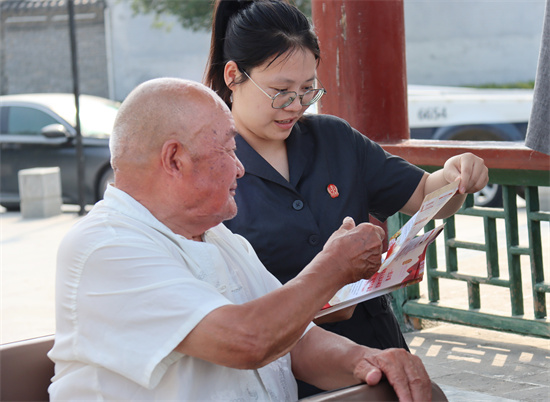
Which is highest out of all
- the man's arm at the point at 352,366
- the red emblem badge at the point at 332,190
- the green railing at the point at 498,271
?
the red emblem badge at the point at 332,190

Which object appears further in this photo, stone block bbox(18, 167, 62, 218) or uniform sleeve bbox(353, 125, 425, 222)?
stone block bbox(18, 167, 62, 218)

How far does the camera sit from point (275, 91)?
2.64m

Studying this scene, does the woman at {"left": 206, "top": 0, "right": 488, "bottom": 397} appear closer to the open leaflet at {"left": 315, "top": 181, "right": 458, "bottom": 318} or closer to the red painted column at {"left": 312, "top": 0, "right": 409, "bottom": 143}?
the open leaflet at {"left": 315, "top": 181, "right": 458, "bottom": 318}

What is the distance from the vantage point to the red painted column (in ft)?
15.1

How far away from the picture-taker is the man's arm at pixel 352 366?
6.28 ft

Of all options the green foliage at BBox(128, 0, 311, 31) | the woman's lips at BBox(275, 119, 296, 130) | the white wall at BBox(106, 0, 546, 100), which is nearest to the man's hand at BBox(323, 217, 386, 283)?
the woman's lips at BBox(275, 119, 296, 130)

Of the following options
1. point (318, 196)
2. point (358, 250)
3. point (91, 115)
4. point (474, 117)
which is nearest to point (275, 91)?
point (318, 196)

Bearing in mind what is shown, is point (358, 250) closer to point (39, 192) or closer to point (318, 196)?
point (318, 196)

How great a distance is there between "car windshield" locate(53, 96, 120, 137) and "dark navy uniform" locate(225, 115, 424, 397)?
28.9 ft

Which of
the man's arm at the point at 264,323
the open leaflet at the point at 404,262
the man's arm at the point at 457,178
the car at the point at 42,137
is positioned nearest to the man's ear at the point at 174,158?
the man's arm at the point at 264,323

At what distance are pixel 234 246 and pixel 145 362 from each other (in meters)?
0.57

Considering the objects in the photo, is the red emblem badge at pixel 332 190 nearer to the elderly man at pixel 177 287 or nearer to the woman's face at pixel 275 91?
the woman's face at pixel 275 91

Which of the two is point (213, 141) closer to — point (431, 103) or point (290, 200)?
point (290, 200)

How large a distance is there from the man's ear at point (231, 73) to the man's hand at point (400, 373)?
1108 millimetres
